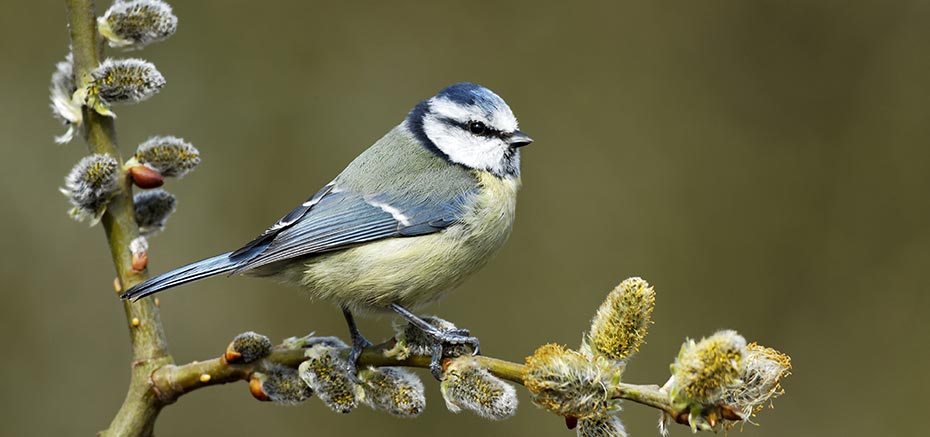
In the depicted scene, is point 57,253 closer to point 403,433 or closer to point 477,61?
point 403,433

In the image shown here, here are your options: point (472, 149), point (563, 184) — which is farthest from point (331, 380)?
point (563, 184)

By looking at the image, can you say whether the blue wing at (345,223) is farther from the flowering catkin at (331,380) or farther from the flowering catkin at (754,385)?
the flowering catkin at (754,385)

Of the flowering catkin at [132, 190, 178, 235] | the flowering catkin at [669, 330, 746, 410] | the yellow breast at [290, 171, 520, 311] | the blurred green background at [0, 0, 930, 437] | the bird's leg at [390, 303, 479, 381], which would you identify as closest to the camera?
the flowering catkin at [669, 330, 746, 410]

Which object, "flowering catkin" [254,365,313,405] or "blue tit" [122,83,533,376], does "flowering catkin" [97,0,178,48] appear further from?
"flowering catkin" [254,365,313,405]

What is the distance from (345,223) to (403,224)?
161 mm

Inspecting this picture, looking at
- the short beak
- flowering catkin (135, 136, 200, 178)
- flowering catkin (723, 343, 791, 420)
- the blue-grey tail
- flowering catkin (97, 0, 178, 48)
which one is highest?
the short beak

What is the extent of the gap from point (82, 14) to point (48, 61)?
106 inches

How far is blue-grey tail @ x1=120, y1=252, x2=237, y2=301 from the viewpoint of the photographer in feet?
6.31

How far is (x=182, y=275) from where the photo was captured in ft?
7.12

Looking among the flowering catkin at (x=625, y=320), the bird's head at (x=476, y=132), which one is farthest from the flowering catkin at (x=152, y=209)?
the flowering catkin at (x=625, y=320)

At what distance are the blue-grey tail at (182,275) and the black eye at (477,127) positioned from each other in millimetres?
829

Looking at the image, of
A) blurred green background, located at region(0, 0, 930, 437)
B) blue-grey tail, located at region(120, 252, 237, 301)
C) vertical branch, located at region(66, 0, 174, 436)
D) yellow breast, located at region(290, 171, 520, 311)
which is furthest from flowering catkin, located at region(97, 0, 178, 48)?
blurred green background, located at region(0, 0, 930, 437)

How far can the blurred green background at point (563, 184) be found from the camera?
3.96 meters

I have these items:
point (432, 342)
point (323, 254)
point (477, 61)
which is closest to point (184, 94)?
point (477, 61)
